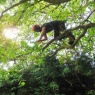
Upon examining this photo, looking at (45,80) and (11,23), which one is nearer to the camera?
(11,23)

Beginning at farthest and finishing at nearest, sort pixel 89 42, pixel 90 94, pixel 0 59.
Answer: pixel 90 94
pixel 89 42
pixel 0 59

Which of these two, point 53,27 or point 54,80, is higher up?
point 54,80

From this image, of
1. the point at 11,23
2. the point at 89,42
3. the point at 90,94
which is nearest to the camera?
the point at 11,23

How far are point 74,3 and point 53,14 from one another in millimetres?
919

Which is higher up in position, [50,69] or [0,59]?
[50,69]

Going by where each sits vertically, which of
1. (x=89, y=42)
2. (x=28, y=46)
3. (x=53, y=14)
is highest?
(x=53, y=14)

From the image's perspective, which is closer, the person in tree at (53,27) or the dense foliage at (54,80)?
the person in tree at (53,27)

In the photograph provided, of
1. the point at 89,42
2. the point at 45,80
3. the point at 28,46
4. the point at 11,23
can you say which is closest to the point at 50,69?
the point at 45,80

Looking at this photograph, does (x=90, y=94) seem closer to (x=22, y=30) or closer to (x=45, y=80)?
(x=45, y=80)

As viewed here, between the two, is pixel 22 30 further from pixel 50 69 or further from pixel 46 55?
pixel 50 69

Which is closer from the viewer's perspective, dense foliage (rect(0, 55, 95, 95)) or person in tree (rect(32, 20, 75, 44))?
person in tree (rect(32, 20, 75, 44))

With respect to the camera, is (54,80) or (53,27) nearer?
(53,27)

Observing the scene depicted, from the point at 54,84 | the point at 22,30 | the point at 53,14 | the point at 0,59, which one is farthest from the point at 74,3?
the point at 54,84

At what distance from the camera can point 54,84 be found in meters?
12.4
